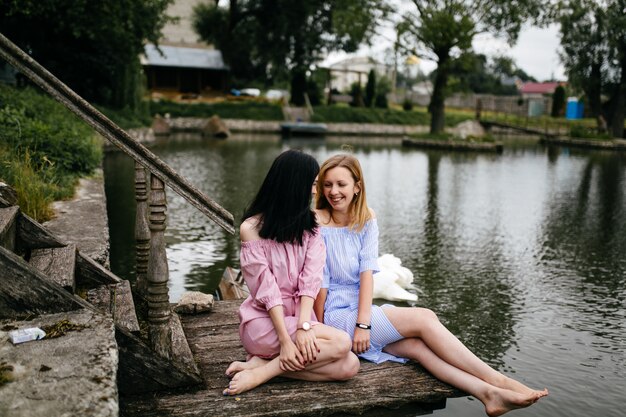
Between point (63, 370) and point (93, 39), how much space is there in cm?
1990

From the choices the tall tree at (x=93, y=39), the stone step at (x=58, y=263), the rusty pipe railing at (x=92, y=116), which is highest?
the tall tree at (x=93, y=39)

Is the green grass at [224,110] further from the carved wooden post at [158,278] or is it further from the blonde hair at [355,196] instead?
the carved wooden post at [158,278]

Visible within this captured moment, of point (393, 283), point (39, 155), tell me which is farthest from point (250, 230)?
point (39, 155)

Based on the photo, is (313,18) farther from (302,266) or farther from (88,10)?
(302,266)

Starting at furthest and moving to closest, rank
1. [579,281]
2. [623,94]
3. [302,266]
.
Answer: [623,94] → [579,281] → [302,266]

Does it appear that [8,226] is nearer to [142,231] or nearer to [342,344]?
[142,231]

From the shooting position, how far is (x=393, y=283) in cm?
645

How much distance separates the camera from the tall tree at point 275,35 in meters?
39.7

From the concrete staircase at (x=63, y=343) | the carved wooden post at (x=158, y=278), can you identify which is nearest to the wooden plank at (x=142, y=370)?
the concrete staircase at (x=63, y=343)

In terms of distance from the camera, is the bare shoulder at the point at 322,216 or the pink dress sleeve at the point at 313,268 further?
the bare shoulder at the point at 322,216

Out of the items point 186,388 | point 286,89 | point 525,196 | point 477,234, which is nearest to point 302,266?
point 186,388

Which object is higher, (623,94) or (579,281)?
(623,94)

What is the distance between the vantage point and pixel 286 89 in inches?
2354

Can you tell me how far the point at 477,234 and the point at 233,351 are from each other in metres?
6.77
